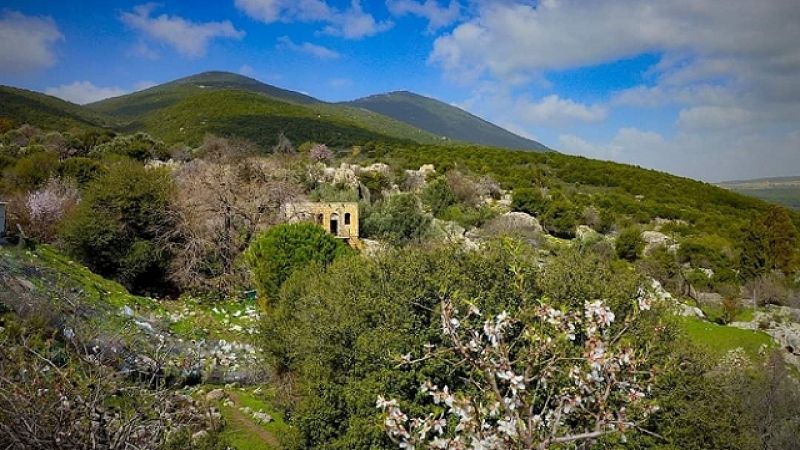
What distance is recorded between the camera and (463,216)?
35.3 metres

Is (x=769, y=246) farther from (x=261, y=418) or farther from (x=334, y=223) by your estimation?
(x=261, y=418)

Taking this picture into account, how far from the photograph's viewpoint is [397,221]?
1196 inches

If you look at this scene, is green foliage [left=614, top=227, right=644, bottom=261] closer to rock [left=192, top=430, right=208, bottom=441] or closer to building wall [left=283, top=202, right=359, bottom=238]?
building wall [left=283, top=202, right=359, bottom=238]

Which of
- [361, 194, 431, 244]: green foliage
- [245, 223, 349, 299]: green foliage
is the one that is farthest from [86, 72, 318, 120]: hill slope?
[245, 223, 349, 299]: green foliage

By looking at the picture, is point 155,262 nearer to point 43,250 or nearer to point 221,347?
point 43,250

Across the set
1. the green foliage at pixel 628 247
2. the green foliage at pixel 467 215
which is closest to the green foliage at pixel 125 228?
the green foliage at pixel 467 215

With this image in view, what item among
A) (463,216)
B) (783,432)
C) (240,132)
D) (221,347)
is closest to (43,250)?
(221,347)

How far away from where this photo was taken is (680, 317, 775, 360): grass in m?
19.1

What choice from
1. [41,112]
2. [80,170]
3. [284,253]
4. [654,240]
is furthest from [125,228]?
[41,112]

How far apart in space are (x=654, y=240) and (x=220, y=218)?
28.0 meters

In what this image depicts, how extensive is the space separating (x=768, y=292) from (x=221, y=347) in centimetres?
2764

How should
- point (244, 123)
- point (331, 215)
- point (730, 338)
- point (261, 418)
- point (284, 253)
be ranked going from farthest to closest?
point (244, 123)
point (331, 215)
point (284, 253)
point (730, 338)
point (261, 418)

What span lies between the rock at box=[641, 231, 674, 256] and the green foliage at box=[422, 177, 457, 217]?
12.9 meters

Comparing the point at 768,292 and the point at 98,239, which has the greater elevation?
the point at 98,239
